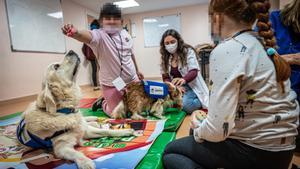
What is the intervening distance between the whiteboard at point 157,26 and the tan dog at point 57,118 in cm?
641

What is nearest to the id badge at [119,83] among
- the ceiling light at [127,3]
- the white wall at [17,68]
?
the white wall at [17,68]

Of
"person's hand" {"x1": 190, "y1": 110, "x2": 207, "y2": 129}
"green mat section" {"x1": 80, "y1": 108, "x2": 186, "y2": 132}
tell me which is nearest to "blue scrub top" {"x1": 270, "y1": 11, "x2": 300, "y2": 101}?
"person's hand" {"x1": 190, "y1": 110, "x2": 207, "y2": 129}

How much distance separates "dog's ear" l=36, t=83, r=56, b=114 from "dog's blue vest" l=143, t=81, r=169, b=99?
988mm

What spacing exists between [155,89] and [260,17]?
1419mm

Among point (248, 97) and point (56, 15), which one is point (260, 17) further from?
point (56, 15)

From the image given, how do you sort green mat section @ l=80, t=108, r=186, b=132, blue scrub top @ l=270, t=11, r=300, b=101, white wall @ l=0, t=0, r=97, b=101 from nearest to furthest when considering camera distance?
blue scrub top @ l=270, t=11, r=300, b=101 → green mat section @ l=80, t=108, r=186, b=132 → white wall @ l=0, t=0, r=97, b=101

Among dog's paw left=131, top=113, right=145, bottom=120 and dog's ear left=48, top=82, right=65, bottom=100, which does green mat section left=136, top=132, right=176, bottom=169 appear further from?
dog's ear left=48, top=82, right=65, bottom=100

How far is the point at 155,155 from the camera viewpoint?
1257 mm

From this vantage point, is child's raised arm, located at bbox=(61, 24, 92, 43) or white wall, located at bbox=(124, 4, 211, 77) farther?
white wall, located at bbox=(124, 4, 211, 77)

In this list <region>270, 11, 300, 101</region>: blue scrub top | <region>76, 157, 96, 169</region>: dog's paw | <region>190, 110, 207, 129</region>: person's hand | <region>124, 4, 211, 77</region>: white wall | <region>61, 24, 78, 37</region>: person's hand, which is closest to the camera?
<region>190, 110, 207, 129</region>: person's hand

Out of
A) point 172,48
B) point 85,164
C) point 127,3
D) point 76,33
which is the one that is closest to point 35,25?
point 127,3

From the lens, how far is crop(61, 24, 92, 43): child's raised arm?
5.38ft

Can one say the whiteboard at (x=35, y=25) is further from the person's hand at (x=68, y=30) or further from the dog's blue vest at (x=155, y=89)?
the dog's blue vest at (x=155, y=89)

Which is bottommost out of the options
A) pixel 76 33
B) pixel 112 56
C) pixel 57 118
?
pixel 57 118
